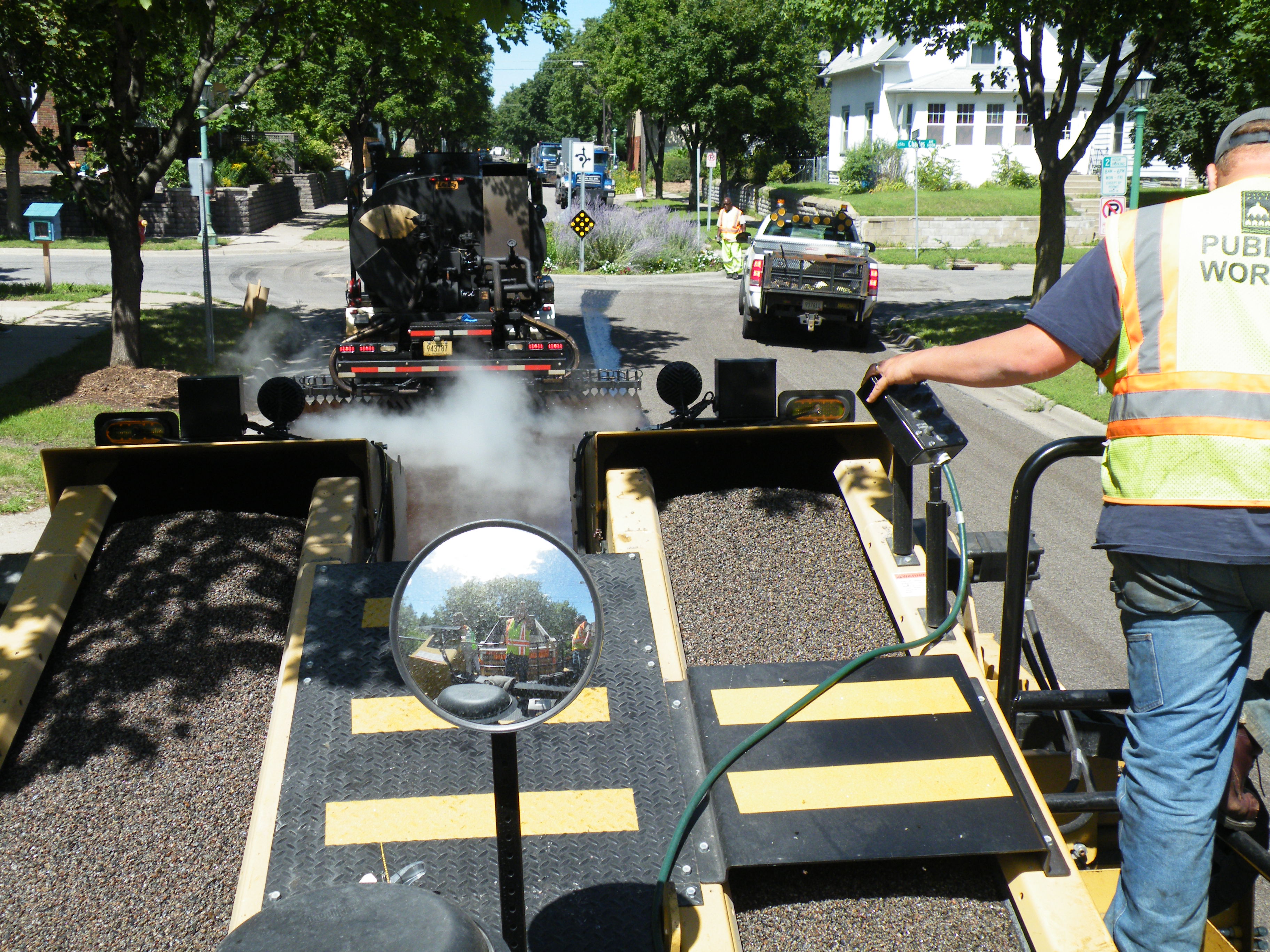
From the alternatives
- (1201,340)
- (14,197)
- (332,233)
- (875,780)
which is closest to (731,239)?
(332,233)

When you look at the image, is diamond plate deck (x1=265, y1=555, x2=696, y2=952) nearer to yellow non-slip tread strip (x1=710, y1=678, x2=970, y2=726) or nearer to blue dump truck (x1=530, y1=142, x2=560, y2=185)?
yellow non-slip tread strip (x1=710, y1=678, x2=970, y2=726)

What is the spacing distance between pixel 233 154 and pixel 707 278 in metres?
20.3

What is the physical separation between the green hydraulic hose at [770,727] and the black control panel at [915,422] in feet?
0.17

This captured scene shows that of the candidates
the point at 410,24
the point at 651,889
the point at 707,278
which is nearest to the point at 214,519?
the point at 651,889

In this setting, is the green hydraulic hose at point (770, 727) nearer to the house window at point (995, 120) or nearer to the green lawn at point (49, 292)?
the green lawn at point (49, 292)

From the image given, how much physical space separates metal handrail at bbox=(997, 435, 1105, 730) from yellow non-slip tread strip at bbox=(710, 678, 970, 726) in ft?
0.56

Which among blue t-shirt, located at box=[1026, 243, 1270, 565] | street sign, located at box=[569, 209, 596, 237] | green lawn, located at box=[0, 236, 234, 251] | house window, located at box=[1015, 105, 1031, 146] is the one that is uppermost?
house window, located at box=[1015, 105, 1031, 146]

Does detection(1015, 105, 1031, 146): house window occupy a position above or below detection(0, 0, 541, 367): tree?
above

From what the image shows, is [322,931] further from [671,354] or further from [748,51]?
[748,51]

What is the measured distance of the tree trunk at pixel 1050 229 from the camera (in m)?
16.4

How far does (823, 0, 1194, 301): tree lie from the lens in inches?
540

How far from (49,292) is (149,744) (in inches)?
821

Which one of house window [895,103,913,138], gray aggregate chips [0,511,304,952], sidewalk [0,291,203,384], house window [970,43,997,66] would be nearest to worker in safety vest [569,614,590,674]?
gray aggregate chips [0,511,304,952]

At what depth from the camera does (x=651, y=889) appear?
2.63 meters
